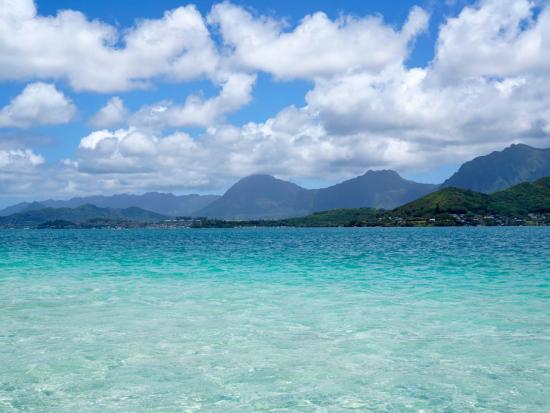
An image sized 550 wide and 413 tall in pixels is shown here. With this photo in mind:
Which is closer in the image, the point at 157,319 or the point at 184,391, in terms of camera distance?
the point at 184,391

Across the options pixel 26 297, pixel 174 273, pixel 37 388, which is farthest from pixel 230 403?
pixel 174 273

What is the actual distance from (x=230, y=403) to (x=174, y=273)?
1529 inches

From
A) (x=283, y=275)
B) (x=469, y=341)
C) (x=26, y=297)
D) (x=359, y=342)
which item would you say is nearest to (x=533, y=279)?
(x=283, y=275)

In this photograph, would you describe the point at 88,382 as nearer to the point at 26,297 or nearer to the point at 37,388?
the point at 37,388

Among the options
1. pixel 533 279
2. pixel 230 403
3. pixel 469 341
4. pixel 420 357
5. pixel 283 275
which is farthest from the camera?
pixel 283 275

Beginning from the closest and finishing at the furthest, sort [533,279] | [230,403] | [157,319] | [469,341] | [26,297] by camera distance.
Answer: [230,403], [469,341], [157,319], [26,297], [533,279]

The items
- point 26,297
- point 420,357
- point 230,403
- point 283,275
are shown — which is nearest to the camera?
point 230,403

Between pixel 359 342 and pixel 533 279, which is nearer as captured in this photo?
pixel 359 342

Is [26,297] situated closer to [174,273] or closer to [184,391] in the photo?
[174,273]

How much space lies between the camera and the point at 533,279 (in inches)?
1666

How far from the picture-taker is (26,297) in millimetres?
34406

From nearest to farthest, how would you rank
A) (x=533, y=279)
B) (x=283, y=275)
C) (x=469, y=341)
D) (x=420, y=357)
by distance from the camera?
(x=420, y=357), (x=469, y=341), (x=533, y=279), (x=283, y=275)

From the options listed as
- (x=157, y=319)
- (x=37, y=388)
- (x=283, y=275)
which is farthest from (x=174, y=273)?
(x=37, y=388)

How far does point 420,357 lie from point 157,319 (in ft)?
44.6
